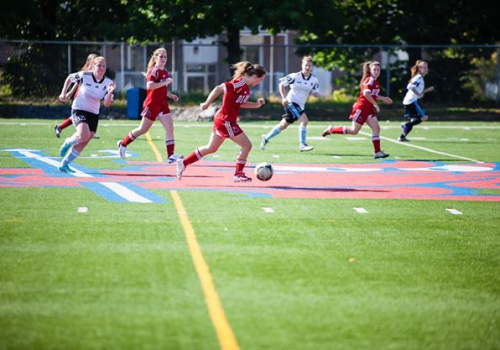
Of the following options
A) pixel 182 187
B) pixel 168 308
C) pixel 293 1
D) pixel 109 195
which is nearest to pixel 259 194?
pixel 182 187

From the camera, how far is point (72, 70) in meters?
34.6

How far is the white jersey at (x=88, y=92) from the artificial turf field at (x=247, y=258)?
3.45 ft

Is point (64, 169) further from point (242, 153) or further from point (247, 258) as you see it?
point (247, 258)

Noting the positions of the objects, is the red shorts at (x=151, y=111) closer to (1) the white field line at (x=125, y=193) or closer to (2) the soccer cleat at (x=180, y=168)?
(2) the soccer cleat at (x=180, y=168)

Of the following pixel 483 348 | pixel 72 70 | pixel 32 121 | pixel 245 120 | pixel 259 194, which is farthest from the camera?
pixel 72 70

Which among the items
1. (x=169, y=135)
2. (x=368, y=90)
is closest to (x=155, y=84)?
(x=169, y=135)

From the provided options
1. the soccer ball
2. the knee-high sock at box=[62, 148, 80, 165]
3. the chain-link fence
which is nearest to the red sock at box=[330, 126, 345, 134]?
the soccer ball

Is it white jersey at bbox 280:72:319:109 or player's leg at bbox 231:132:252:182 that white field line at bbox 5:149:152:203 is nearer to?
player's leg at bbox 231:132:252:182

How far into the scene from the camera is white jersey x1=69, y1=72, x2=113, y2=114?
48.4 ft

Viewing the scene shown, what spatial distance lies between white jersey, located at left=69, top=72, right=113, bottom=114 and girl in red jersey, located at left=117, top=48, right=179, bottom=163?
1.25m

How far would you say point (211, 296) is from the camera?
6.69m

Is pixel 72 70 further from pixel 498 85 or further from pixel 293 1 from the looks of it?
pixel 498 85

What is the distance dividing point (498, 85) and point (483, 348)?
106ft

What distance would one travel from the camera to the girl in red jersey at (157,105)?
1600cm
